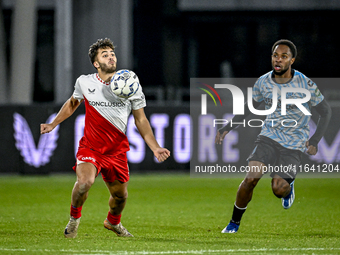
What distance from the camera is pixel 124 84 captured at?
616 centimetres

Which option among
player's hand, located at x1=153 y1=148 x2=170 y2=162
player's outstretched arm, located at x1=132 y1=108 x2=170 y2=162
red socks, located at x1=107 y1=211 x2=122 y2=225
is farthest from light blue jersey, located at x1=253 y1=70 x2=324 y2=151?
red socks, located at x1=107 y1=211 x2=122 y2=225

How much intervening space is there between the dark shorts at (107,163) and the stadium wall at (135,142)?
6.96m

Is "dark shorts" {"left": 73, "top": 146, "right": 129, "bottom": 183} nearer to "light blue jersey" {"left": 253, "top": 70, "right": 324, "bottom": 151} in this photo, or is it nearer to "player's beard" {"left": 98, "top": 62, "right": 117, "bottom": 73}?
"player's beard" {"left": 98, "top": 62, "right": 117, "bottom": 73}

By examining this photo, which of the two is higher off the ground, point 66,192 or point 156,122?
point 156,122

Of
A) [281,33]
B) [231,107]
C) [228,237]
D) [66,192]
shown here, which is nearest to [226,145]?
[231,107]

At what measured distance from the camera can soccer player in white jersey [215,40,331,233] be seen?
266 inches

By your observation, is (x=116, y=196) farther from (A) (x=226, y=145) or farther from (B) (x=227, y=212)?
(A) (x=226, y=145)

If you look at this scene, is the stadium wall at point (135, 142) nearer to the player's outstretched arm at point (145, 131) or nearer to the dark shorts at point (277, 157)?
the dark shorts at point (277, 157)

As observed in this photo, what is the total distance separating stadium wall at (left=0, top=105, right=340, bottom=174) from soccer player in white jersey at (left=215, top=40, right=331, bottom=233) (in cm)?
679

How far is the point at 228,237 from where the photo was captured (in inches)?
259

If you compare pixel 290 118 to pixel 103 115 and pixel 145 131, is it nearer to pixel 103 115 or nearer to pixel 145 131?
pixel 145 131

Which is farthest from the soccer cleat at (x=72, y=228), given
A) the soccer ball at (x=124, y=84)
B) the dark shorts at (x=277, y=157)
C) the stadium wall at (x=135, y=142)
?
the stadium wall at (x=135, y=142)

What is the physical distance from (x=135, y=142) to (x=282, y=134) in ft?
22.9

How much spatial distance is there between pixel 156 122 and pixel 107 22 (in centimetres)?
473
